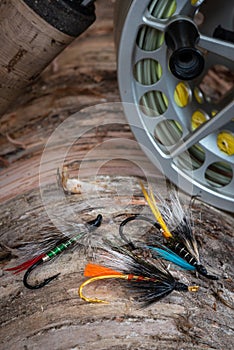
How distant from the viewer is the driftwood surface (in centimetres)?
108

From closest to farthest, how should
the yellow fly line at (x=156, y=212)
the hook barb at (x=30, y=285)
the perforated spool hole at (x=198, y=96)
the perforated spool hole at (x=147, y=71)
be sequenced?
1. the hook barb at (x=30, y=285)
2. the yellow fly line at (x=156, y=212)
3. the perforated spool hole at (x=147, y=71)
4. the perforated spool hole at (x=198, y=96)

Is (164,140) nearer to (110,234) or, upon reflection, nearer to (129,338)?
(110,234)

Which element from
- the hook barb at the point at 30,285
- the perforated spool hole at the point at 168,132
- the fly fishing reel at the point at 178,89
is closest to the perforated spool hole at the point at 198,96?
the fly fishing reel at the point at 178,89

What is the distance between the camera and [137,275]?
121 centimetres

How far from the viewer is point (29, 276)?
1.23 meters

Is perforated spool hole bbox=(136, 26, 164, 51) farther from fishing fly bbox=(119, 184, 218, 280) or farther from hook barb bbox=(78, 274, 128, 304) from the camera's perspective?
hook barb bbox=(78, 274, 128, 304)

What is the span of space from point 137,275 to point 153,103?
47cm

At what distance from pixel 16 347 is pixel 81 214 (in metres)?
0.38

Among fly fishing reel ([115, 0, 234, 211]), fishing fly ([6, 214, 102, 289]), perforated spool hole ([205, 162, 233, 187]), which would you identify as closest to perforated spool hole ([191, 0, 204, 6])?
fly fishing reel ([115, 0, 234, 211])

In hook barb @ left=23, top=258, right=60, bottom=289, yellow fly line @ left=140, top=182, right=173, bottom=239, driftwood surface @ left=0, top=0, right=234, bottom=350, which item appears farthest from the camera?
yellow fly line @ left=140, top=182, right=173, bottom=239

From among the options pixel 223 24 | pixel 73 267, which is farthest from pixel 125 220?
pixel 223 24

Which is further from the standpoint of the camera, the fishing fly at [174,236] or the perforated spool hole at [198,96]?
the perforated spool hole at [198,96]

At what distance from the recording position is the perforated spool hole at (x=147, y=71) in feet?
4.74

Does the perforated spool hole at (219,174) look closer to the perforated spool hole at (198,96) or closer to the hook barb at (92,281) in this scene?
the perforated spool hole at (198,96)
